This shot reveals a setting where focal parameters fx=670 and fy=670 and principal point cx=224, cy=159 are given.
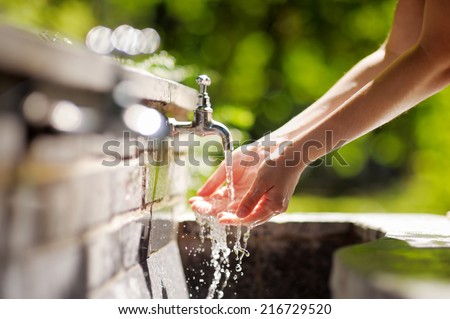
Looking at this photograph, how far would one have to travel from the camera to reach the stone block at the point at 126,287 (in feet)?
4.14

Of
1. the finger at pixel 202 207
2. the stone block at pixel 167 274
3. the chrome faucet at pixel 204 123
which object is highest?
the chrome faucet at pixel 204 123

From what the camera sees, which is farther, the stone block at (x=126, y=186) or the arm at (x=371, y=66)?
the arm at (x=371, y=66)

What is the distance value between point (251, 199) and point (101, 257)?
0.38m

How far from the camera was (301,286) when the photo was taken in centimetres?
216

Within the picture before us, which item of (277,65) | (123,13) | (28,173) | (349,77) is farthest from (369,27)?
(28,173)

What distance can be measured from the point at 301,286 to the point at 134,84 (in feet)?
3.50

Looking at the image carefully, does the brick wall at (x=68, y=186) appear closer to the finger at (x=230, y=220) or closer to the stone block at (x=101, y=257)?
the stone block at (x=101, y=257)

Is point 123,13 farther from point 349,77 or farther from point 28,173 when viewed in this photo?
point 28,173

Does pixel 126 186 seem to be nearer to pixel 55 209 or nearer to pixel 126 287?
pixel 126 287

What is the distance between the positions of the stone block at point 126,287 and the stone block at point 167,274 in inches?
2.4

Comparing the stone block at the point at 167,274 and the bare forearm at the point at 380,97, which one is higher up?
the bare forearm at the point at 380,97

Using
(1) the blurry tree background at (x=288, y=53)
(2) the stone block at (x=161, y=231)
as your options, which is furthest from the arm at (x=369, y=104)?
(1) the blurry tree background at (x=288, y=53)

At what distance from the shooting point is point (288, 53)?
584cm

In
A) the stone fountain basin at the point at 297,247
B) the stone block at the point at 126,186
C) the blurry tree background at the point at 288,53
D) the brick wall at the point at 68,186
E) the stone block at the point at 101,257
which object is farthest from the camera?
the blurry tree background at the point at 288,53
